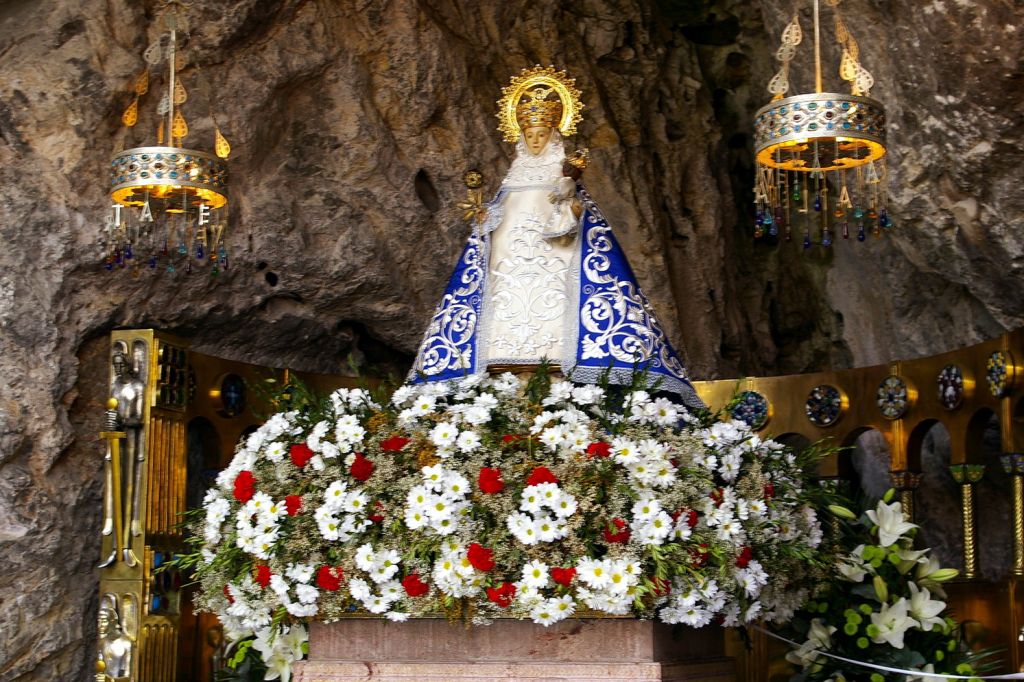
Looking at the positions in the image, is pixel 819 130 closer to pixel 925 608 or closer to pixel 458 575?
pixel 925 608

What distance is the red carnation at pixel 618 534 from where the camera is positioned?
495 cm

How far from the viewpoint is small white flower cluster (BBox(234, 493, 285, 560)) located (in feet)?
17.1

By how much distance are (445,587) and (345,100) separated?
4092 mm

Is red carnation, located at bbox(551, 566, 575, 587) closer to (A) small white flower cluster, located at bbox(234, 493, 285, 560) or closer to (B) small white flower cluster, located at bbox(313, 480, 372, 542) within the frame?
(B) small white flower cluster, located at bbox(313, 480, 372, 542)

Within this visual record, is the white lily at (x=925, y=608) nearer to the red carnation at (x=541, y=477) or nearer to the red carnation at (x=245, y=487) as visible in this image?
the red carnation at (x=541, y=477)

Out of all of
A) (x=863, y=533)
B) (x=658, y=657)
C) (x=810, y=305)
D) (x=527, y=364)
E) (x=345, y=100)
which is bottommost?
(x=658, y=657)

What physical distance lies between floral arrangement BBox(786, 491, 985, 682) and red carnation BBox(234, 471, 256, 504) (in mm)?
2332

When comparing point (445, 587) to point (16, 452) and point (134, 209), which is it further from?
point (134, 209)

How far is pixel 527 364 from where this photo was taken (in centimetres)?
625

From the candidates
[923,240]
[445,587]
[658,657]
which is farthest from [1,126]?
[923,240]

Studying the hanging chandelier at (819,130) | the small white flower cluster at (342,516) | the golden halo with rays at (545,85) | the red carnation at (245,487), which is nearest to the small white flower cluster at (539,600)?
the small white flower cluster at (342,516)

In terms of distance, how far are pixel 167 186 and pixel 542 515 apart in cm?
263

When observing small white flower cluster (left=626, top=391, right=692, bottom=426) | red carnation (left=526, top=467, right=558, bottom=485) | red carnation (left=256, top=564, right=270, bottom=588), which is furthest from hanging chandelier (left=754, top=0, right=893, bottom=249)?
red carnation (left=256, top=564, right=270, bottom=588)

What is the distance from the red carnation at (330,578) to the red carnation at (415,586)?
10.7 inches
